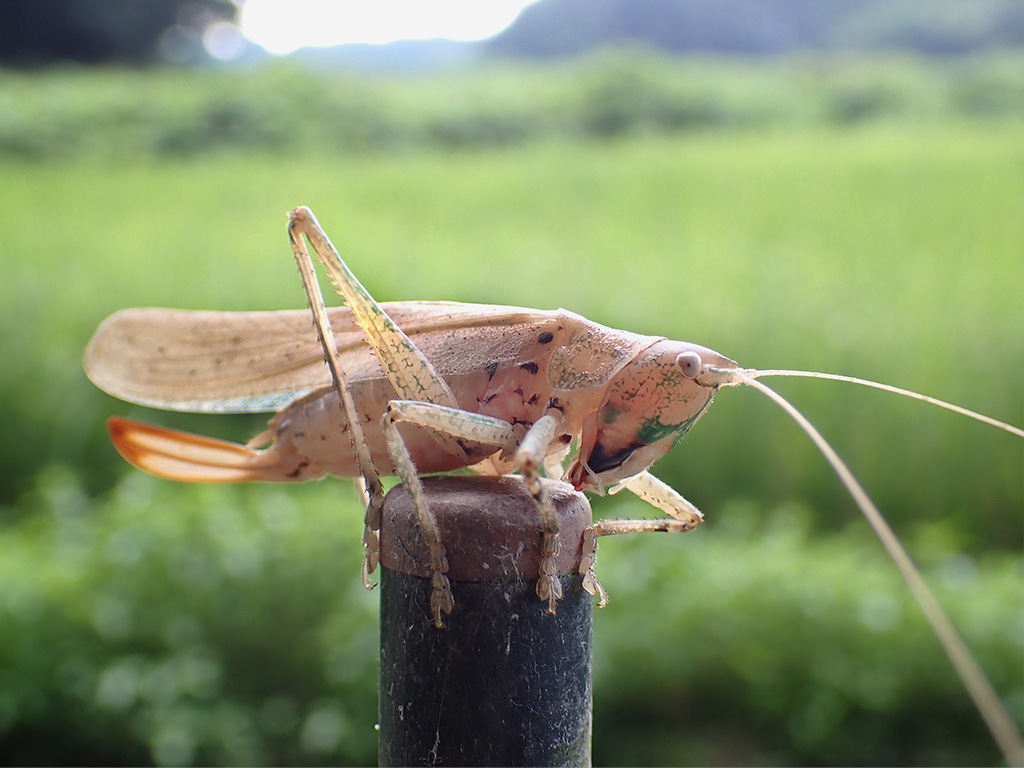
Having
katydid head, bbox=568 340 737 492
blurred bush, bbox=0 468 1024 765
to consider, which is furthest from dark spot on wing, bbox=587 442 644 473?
blurred bush, bbox=0 468 1024 765

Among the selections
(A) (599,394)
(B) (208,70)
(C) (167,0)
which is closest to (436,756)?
(A) (599,394)

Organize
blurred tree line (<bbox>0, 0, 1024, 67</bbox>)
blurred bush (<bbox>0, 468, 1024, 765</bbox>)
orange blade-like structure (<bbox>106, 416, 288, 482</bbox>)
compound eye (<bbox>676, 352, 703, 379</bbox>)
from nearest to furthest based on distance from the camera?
compound eye (<bbox>676, 352, 703, 379</bbox>) < orange blade-like structure (<bbox>106, 416, 288, 482</bbox>) < blurred bush (<bbox>0, 468, 1024, 765</bbox>) < blurred tree line (<bbox>0, 0, 1024, 67</bbox>)

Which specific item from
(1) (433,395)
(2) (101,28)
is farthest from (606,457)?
(2) (101,28)

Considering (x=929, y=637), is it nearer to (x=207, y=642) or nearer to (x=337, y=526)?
(x=337, y=526)

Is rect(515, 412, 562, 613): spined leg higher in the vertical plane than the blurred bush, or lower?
higher

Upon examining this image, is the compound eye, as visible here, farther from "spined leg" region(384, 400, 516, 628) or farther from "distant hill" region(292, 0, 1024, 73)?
"distant hill" region(292, 0, 1024, 73)

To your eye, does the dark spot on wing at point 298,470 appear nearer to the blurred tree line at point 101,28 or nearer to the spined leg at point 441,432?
the spined leg at point 441,432
